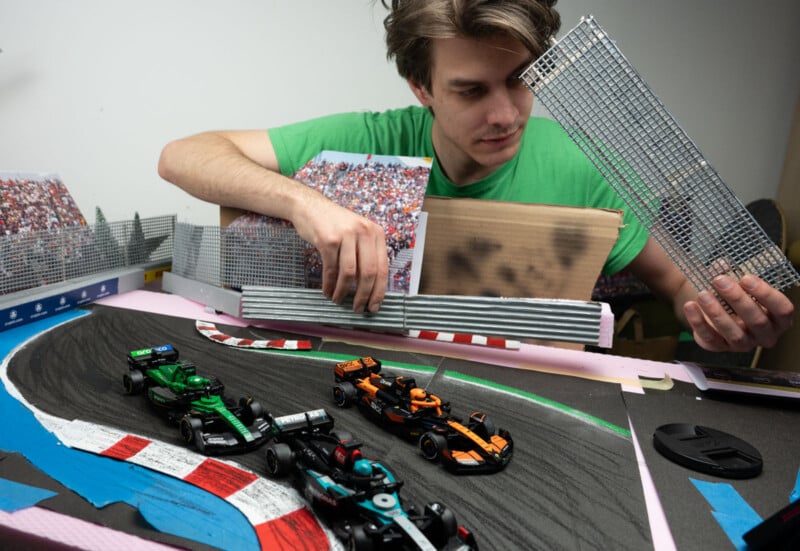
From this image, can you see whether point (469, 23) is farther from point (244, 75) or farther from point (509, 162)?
point (244, 75)

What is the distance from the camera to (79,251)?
1622 mm

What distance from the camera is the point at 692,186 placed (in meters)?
1.14

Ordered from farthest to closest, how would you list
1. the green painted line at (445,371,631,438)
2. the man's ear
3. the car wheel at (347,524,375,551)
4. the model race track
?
the man's ear, the green painted line at (445,371,631,438), the model race track, the car wheel at (347,524,375,551)

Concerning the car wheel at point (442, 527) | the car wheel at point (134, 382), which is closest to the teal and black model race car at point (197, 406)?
the car wheel at point (134, 382)

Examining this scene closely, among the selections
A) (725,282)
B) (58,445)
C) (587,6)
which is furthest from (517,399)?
(587,6)

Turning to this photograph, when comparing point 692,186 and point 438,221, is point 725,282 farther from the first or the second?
point 438,221

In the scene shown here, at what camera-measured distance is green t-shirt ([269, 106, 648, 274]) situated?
1765 mm

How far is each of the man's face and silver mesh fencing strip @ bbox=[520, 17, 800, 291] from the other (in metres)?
0.22

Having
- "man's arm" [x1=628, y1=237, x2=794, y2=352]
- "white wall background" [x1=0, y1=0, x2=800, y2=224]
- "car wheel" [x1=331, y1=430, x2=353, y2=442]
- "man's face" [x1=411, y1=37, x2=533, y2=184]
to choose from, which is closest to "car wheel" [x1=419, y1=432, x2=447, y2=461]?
"car wheel" [x1=331, y1=430, x2=353, y2=442]

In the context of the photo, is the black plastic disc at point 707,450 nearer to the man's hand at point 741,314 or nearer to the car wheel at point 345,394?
the man's hand at point 741,314

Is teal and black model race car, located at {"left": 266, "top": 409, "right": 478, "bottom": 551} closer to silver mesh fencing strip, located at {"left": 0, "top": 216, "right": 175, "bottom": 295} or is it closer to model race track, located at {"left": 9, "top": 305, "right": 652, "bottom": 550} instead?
model race track, located at {"left": 9, "top": 305, "right": 652, "bottom": 550}

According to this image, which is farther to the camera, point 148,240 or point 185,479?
point 148,240

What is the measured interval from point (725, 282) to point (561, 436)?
447 millimetres

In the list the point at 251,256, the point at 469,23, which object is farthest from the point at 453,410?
the point at 469,23
